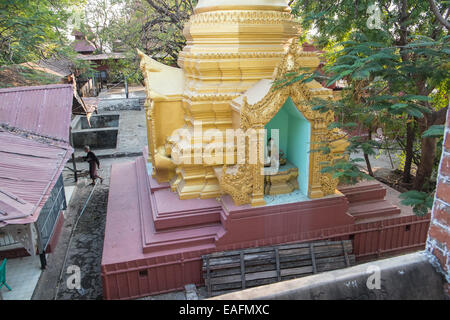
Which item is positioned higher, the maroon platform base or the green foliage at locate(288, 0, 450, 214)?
the green foliage at locate(288, 0, 450, 214)

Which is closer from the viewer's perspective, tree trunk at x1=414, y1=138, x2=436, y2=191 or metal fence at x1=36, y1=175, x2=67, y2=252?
metal fence at x1=36, y1=175, x2=67, y2=252

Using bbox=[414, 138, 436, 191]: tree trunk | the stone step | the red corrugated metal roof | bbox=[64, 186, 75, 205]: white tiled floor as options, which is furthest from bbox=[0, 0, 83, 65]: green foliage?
bbox=[414, 138, 436, 191]: tree trunk

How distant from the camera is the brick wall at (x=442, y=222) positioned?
1.84 m

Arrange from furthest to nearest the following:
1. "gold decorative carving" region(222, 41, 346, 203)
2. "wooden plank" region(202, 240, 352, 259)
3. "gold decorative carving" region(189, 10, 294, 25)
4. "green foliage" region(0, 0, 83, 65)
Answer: "green foliage" region(0, 0, 83, 65) < "gold decorative carving" region(189, 10, 294, 25) < "wooden plank" region(202, 240, 352, 259) < "gold decorative carving" region(222, 41, 346, 203)

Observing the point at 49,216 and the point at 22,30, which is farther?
the point at 22,30

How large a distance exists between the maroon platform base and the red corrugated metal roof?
5.97 feet

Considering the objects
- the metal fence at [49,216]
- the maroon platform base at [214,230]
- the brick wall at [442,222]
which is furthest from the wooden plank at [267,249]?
the brick wall at [442,222]

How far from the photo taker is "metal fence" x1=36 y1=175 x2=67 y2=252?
688cm

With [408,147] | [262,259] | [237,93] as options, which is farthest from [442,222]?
[408,147]

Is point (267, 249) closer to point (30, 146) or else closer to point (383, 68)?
point (383, 68)

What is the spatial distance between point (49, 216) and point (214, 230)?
149 inches

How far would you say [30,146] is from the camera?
23.2ft

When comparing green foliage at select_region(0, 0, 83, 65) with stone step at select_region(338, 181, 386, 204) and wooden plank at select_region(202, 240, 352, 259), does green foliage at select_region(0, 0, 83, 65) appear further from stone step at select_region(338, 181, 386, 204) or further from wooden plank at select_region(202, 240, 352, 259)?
stone step at select_region(338, 181, 386, 204)
